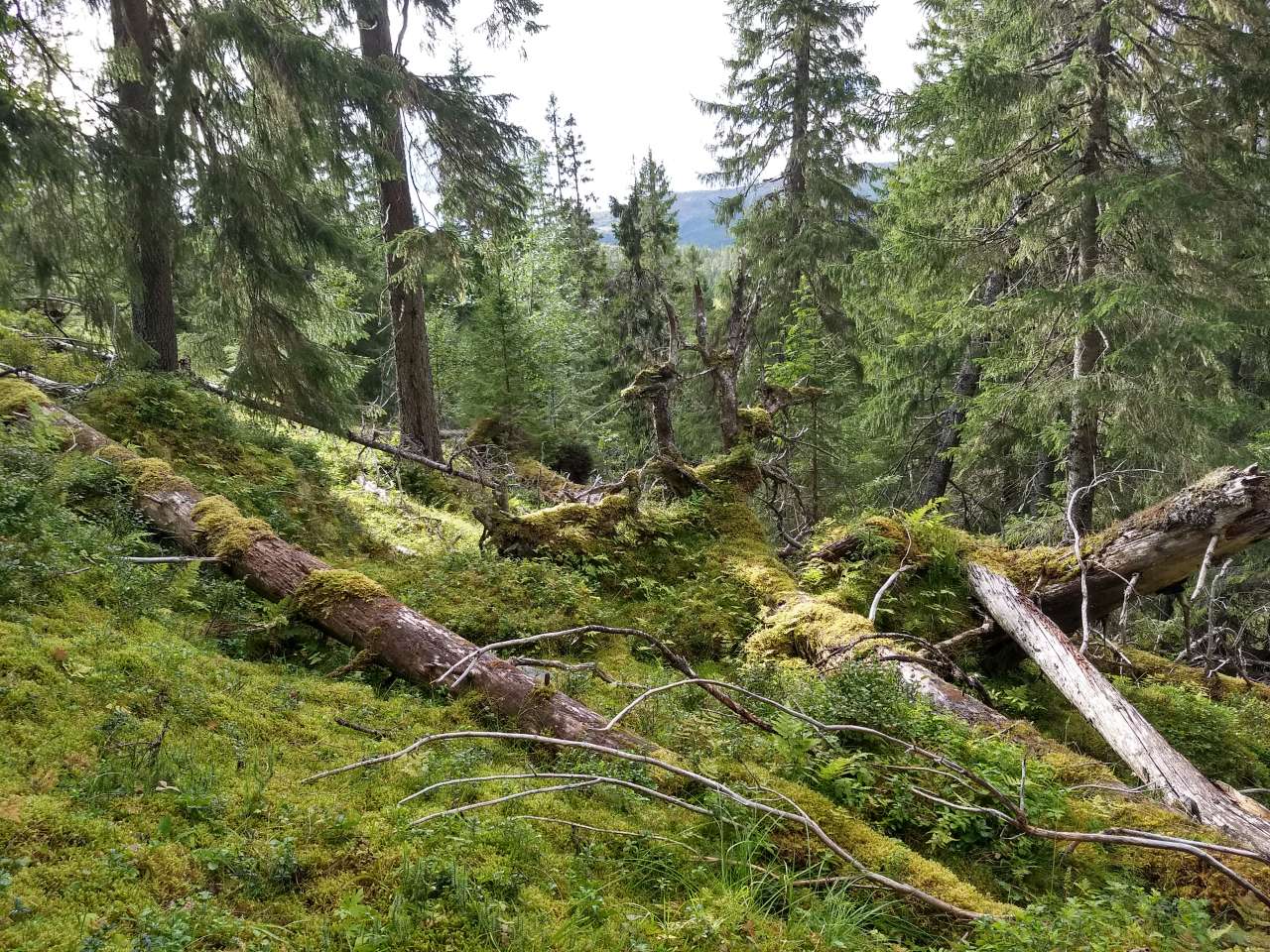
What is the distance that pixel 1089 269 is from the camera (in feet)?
30.4

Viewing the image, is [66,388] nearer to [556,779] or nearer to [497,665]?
[497,665]

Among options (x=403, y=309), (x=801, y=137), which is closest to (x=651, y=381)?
(x=403, y=309)

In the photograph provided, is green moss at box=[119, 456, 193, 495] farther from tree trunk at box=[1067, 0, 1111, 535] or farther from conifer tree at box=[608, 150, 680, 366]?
conifer tree at box=[608, 150, 680, 366]

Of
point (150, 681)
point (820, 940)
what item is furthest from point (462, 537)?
point (820, 940)

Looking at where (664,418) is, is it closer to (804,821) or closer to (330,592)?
(330,592)

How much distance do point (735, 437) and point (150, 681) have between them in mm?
6774

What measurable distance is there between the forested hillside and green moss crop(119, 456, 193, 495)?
0.05m

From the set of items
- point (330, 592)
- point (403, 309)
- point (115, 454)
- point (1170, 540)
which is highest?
point (403, 309)

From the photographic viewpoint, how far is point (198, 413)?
822cm

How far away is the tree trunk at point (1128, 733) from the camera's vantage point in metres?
3.80

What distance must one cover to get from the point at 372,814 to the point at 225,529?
12.6 feet

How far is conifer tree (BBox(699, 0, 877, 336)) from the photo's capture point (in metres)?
17.1

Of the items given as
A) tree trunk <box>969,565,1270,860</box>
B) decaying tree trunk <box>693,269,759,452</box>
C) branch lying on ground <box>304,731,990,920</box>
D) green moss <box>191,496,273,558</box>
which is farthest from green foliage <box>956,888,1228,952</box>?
decaying tree trunk <box>693,269,759,452</box>

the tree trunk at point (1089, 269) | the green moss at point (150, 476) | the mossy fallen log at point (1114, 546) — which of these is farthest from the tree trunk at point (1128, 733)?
the green moss at point (150, 476)
